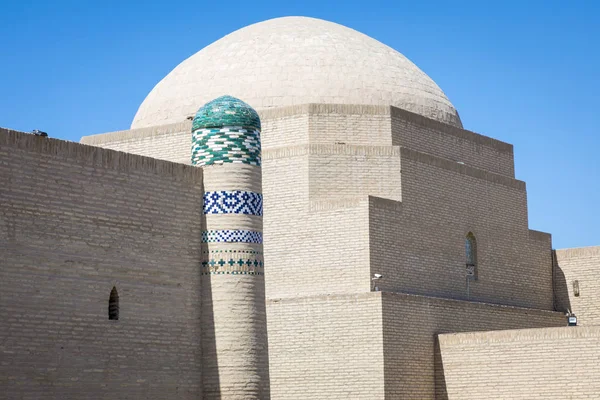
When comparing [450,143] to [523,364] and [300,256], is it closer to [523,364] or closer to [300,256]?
[300,256]

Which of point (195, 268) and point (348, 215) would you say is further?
point (348, 215)

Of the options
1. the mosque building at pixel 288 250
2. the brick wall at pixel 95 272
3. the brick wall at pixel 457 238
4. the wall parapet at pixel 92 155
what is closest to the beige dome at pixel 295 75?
the mosque building at pixel 288 250

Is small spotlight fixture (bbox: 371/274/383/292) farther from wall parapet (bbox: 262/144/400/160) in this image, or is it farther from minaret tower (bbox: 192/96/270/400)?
minaret tower (bbox: 192/96/270/400)

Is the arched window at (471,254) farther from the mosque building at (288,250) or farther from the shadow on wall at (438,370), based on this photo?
the shadow on wall at (438,370)

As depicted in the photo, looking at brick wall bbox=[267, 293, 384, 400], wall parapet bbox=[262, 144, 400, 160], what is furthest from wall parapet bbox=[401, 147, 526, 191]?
brick wall bbox=[267, 293, 384, 400]

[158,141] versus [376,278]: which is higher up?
[158,141]

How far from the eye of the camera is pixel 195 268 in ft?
41.4

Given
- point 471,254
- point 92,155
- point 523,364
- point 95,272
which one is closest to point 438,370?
point 523,364

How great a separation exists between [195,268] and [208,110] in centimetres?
173

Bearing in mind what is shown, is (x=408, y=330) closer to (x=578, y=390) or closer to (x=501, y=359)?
(x=501, y=359)

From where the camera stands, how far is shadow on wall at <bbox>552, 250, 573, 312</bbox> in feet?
67.4

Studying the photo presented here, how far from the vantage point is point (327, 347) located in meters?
16.4

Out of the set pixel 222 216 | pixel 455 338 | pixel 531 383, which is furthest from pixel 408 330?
pixel 222 216

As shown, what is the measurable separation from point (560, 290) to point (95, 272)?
11210 millimetres
